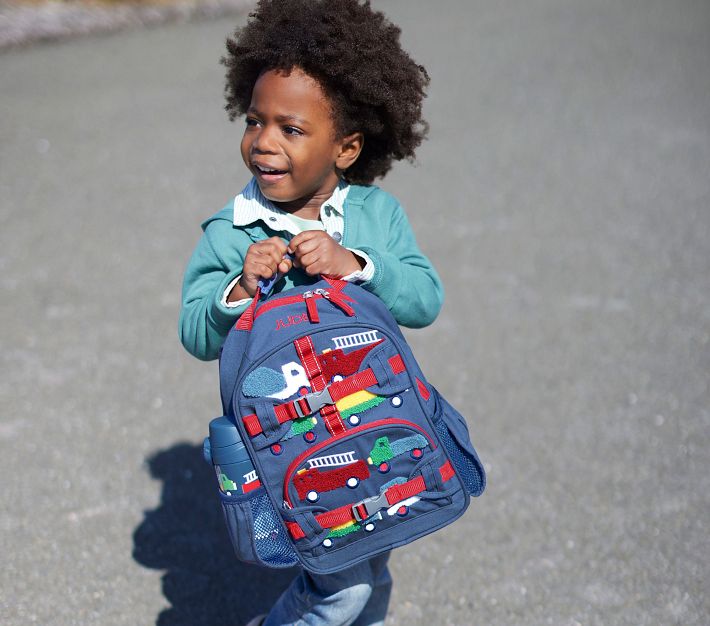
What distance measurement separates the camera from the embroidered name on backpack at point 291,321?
206cm

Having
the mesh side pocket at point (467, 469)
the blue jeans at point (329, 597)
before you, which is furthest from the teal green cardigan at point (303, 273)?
the blue jeans at point (329, 597)

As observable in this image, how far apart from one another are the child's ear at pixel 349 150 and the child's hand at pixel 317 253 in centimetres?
30

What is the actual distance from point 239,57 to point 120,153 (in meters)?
4.53

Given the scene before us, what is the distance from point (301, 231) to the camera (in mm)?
2281

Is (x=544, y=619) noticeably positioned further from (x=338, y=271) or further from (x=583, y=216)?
(x=583, y=216)

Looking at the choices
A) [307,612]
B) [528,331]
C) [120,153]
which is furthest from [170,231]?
[307,612]

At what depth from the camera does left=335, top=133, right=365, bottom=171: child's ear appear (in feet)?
7.69

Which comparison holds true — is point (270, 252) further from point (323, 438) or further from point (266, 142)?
point (323, 438)

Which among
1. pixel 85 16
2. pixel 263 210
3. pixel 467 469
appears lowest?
pixel 85 16

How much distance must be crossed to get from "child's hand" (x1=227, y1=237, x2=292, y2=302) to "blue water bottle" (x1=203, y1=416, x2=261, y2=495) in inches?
12.3

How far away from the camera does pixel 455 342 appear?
450 cm

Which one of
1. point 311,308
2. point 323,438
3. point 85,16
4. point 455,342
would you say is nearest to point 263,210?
point 311,308

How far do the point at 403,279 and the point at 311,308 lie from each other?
310mm

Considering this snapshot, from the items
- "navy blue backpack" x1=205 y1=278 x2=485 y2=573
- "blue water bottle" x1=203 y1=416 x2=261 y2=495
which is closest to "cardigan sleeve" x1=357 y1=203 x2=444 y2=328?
"navy blue backpack" x1=205 y1=278 x2=485 y2=573
